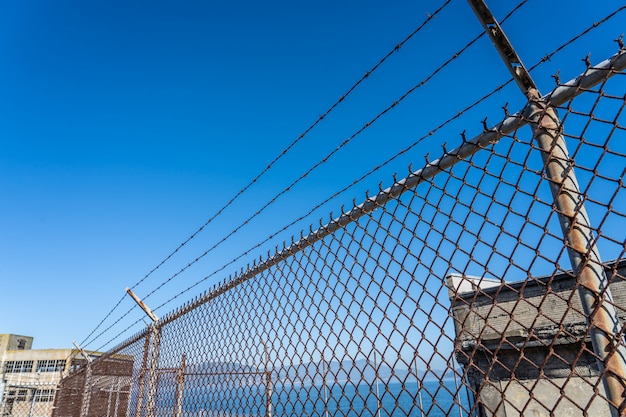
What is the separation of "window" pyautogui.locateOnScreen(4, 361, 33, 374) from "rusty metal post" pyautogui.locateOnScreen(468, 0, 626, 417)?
5972 centimetres

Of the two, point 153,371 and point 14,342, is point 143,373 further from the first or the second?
point 14,342

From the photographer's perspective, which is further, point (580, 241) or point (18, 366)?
point (18, 366)

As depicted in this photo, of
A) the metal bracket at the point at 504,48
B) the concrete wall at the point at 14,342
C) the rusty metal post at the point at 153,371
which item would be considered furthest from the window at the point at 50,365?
the metal bracket at the point at 504,48

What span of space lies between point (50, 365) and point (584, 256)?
57.2m

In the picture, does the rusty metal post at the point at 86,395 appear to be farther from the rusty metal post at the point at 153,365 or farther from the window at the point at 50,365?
the window at the point at 50,365

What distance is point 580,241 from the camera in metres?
1.44

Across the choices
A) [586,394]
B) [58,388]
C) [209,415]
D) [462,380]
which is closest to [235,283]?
[209,415]

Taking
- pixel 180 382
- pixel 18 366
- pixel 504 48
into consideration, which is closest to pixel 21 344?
pixel 18 366

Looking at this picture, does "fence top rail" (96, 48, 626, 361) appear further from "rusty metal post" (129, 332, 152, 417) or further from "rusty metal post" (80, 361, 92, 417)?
"rusty metal post" (80, 361, 92, 417)

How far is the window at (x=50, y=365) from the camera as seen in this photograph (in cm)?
4525

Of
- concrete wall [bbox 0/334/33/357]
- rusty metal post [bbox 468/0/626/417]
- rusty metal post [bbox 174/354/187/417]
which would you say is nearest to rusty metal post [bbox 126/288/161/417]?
rusty metal post [bbox 174/354/187/417]

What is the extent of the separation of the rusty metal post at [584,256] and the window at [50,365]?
54.7 m

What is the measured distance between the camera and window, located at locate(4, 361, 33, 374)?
156 feet

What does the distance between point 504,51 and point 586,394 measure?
538 inches
